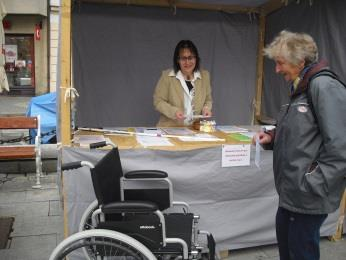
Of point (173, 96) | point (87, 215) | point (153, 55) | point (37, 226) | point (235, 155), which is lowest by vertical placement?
point (37, 226)

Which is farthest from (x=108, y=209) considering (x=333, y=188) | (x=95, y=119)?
(x=95, y=119)

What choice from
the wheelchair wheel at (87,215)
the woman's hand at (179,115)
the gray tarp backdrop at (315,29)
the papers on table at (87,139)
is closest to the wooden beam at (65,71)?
the papers on table at (87,139)

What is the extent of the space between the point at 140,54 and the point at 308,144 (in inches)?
110

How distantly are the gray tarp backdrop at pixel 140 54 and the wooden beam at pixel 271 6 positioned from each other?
17 cm

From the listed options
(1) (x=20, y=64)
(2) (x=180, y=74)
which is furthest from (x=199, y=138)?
(1) (x=20, y=64)

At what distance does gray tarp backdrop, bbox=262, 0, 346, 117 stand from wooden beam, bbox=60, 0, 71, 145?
7.49ft

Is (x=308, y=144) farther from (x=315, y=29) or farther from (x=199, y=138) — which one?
(x=315, y=29)

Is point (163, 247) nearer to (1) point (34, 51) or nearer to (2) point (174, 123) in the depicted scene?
(2) point (174, 123)

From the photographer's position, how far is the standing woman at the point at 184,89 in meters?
3.37

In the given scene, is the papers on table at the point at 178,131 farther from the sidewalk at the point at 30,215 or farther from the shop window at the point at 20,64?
the shop window at the point at 20,64

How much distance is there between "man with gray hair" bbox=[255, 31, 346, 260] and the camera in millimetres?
1606

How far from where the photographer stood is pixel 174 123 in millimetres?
3562

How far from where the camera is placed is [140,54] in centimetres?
418

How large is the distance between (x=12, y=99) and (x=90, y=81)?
9.61 meters
